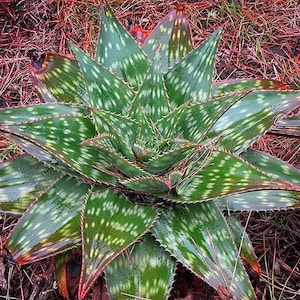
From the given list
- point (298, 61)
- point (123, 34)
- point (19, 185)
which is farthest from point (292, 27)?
point (19, 185)

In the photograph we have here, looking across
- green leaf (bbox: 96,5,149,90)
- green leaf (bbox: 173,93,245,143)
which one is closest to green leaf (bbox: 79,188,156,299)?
green leaf (bbox: 173,93,245,143)

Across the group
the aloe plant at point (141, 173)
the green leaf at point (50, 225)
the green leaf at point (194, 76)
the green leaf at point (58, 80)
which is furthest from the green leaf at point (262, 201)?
the green leaf at point (58, 80)

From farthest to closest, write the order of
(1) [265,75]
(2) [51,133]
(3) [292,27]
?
1. (3) [292,27]
2. (1) [265,75]
3. (2) [51,133]

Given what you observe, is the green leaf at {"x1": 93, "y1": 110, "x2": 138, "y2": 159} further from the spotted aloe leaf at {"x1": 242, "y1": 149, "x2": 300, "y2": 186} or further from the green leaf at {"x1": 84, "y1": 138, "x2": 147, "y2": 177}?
the spotted aloe leaf at {"x1": 242, "y1": 149, "x2": 300, "y2": 186}

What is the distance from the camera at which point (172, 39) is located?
65.8 inches

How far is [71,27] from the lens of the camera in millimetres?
2764

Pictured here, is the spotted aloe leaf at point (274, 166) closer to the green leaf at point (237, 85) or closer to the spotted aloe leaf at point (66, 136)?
the green leaf at point (237, 85)

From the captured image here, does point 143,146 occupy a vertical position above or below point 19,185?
above

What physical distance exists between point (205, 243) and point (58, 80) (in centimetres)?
70

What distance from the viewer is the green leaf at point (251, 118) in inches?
56.2

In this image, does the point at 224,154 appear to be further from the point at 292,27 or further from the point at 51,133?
the point at 292,27

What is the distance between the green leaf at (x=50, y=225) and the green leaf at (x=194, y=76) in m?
0.38

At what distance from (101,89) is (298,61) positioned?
61.3 inches

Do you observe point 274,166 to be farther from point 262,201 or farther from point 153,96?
point 153,96
